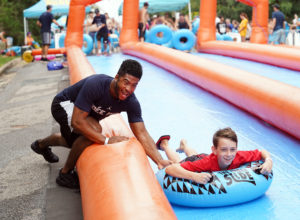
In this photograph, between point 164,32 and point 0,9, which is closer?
point 164,32

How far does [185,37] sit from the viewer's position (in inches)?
453

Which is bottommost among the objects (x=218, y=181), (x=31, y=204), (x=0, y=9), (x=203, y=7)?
(x=31, y=204)

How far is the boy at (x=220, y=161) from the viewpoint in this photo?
82.5 inches

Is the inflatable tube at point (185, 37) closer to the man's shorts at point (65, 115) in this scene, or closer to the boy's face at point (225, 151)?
the man's shorts at point (65, 115)

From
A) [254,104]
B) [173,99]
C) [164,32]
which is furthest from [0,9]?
[254,104]

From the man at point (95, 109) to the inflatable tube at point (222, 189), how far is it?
0.32 meters

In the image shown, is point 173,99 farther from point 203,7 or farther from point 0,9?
point 0,9

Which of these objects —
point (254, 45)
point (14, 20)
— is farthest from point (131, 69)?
point (14, 20)

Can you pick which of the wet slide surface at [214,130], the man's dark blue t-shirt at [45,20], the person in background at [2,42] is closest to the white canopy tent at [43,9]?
the person in background at [2,42]

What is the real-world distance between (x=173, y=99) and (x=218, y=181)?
2.77 meters

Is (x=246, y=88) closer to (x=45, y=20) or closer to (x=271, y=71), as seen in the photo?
(x=271, y=71)

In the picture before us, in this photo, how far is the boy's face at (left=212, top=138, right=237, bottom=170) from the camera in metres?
2.10

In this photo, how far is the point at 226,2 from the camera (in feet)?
101

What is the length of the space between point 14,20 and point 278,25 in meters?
17.2
